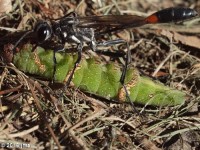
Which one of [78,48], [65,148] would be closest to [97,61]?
[78,48]

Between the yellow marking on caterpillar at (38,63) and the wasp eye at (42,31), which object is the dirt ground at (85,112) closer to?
the yellow marking on caterpillar at (38,63)

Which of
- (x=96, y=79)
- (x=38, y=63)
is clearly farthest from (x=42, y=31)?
(x=96, y=79)

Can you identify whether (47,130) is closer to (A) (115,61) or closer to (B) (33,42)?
(B) (33,42)

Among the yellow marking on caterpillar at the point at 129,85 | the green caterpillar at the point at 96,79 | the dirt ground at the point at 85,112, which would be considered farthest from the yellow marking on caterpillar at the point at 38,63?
the yellow marking on caterpillar at the point at 129,85

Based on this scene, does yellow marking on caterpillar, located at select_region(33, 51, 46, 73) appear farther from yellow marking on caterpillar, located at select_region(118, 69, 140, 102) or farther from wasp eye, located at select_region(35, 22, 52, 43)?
yellow marking on caterpillar, located at select_region(118, 69, 140, 102)

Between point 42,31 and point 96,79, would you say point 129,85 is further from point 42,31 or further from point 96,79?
point 42,31

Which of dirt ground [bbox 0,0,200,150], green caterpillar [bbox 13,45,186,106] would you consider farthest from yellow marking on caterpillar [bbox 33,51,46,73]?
dirt ground [bbox 0,0,200,150]
